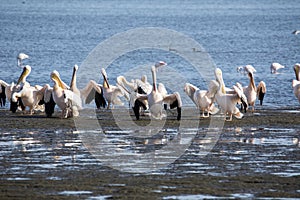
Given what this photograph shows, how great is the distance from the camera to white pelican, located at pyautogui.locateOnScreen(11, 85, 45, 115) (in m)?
14.1

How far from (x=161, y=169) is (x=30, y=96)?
572cm

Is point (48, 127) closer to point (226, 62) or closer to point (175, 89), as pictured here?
point (175, 89)

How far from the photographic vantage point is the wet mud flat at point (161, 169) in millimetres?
7828

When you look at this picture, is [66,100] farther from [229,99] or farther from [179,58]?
[179,58]

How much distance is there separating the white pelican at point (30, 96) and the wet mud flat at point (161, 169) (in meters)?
0.96

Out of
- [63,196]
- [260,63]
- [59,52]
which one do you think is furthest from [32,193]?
[59,52]

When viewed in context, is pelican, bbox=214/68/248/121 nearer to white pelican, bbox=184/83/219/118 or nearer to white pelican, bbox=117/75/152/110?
white pelican, bbox=184/83/219/118

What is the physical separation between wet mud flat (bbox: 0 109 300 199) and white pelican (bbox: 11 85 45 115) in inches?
37.7

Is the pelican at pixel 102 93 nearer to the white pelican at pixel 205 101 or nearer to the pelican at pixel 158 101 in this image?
the pelican at pixel 158 101

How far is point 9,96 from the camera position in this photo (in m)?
15.2

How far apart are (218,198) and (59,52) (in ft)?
88.0

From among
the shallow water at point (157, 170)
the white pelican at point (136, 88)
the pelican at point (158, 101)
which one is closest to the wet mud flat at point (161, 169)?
the shallow water at point (157, 170)

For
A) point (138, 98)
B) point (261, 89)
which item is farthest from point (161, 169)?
point (261, 89)

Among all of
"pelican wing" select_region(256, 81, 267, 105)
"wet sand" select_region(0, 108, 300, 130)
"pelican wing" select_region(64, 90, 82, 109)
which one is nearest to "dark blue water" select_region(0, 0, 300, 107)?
"pelican wing" select_region(256, 81, 267, 105)
